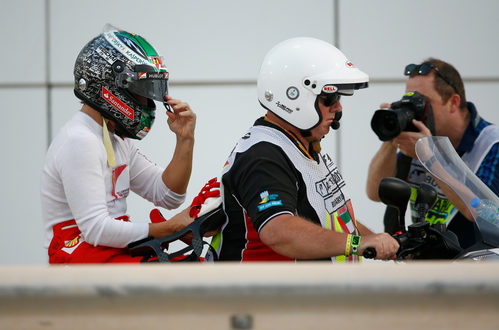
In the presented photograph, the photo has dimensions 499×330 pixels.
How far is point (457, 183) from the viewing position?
224cm

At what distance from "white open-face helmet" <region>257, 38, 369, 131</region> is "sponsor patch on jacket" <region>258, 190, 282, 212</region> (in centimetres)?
42

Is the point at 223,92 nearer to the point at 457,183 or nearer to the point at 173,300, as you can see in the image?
the point at 457,183

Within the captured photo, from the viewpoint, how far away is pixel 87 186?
238 cm

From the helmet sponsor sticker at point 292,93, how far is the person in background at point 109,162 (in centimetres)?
55

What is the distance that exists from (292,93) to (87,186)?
32.4 inches

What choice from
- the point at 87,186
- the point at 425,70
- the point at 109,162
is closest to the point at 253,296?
the point at 87,186

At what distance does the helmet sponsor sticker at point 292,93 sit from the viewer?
2.44 meters

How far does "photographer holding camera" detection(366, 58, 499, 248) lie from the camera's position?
9.98 ft

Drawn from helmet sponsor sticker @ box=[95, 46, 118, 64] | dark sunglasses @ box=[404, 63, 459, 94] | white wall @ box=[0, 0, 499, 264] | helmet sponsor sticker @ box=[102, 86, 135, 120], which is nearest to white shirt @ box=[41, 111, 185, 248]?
helmet sponsor sticker @ box=[102, 86, 135, 120]

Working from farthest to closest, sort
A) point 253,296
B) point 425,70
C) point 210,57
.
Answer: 1. point 210,57
2. point 425,70
3. point 253,296

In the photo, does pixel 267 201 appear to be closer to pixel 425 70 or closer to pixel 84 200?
pixel 84 200

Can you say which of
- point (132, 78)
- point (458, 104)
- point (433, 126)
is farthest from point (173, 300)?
point (458, 104)

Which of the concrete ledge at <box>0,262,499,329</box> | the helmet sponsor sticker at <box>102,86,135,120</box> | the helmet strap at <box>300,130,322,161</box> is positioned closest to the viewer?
the concrete ledge at <box>0,262,499,329</box>

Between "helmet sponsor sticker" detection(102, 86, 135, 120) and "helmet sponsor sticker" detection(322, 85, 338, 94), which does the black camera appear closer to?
"helmet sponsor sticker" detection(322, 85, 338, 94)
